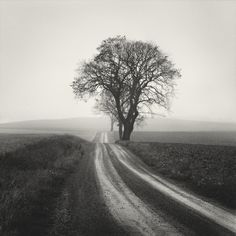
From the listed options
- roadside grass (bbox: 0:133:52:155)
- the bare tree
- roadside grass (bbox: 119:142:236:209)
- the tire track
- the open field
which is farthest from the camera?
the open field

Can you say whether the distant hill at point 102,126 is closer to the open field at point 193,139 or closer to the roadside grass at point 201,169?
the open field at point 193,139

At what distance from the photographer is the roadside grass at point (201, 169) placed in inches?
426

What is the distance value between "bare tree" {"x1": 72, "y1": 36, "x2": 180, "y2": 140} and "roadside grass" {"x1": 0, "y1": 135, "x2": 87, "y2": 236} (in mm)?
18766

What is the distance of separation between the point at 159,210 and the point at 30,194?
516 centimetres

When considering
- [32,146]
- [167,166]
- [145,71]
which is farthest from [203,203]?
Result: [145,71]

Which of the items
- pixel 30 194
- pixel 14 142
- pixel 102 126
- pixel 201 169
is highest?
pixel 102 126

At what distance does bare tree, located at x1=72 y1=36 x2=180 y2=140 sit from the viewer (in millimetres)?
32562

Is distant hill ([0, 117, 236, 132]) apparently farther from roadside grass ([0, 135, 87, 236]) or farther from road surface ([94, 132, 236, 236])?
road surface ([94, 132, 236, 236])

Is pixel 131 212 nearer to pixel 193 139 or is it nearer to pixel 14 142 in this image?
pixel 14 142

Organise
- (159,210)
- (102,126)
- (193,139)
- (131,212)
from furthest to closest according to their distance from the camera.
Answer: (102,126), (193,139), (159,210), (131,212)

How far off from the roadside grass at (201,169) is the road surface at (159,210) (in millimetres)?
1146

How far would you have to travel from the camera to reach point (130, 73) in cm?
3394

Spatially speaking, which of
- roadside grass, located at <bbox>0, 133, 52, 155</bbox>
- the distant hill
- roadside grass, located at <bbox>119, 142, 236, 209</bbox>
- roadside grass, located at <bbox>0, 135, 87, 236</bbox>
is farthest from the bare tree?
the distant hill

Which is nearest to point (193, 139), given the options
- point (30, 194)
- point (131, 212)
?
point (131, 212)
